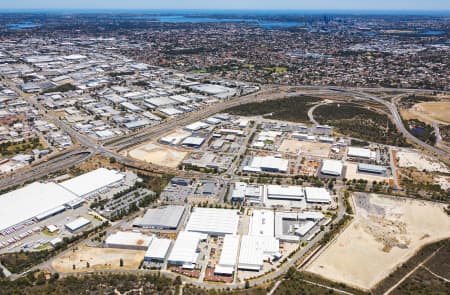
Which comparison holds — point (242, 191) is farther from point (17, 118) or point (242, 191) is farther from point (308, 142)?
point (17, 118)

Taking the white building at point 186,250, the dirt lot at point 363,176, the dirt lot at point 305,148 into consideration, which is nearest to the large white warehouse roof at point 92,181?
the white building at point 186,250

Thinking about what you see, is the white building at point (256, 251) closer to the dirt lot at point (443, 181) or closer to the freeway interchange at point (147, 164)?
the freeway interchange at point (147, 164)

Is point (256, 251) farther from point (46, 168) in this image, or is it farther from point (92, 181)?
point (46, 168)

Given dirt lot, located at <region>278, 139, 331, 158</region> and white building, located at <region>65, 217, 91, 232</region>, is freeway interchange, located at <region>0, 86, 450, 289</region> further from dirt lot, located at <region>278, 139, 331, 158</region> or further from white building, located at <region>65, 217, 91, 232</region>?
dirt lot, located at <region>278, 139, 331, 158</region>

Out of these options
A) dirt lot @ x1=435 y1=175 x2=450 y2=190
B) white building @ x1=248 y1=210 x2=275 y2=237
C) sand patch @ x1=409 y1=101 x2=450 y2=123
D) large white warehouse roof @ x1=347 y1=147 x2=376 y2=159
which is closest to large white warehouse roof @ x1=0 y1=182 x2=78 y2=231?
white building @ x1=248 y1=210 x2=275 y2=237

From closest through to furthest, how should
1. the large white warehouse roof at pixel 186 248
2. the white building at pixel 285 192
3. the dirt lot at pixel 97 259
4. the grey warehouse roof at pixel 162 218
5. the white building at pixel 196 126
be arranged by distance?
the dirt lot at pixel 97 259 → the large white warehouse roof at pixel 186 248 → the grey warehouse roof at pixel 162 218 → the white building at pixel 285 192 → the white building at pixel 196 126

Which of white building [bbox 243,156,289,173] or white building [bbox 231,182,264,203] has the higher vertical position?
white building [bbox 243,156,289,173]
